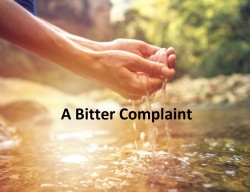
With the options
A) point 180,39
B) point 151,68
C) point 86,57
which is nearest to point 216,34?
point 180,39

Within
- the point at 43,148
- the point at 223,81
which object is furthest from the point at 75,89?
the point at 43,148

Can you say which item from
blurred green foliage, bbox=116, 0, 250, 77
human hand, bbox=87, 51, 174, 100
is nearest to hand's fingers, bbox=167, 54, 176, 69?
human hand, bbox=87, 51, 174, 100

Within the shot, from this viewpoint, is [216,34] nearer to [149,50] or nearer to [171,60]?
[149,50]

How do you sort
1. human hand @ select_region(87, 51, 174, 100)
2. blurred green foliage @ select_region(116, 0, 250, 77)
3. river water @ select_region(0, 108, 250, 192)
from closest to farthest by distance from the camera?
1. river water @ select_region(0, 108, 250, 192)
2. human hand @ select_region(87, 51, 174, 100)
3. blurred green foliage @ select_region(116, 0, 250, 77)

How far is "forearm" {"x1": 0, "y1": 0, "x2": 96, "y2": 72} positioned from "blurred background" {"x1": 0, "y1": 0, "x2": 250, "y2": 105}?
32.2 feet

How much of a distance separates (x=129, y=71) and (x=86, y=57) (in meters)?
0.30

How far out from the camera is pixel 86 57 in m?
1.97

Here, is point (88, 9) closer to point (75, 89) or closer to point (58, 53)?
point (75, 89)

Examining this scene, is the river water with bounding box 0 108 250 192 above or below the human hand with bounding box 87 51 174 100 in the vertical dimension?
below

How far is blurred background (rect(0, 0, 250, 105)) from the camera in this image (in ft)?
45.3

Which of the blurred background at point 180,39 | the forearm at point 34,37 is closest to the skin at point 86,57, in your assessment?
the forearm at point 34,37

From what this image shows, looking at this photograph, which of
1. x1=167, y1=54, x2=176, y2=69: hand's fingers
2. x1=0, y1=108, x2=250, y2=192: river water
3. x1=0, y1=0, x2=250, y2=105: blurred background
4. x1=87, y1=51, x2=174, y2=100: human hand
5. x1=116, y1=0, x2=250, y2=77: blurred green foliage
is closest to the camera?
x1=0, y1=108, x2=250, y2=192: river water

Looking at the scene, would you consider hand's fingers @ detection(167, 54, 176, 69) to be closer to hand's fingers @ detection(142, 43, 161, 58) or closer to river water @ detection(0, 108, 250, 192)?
hand's fingers @ detection(142, 43, 161, 58)

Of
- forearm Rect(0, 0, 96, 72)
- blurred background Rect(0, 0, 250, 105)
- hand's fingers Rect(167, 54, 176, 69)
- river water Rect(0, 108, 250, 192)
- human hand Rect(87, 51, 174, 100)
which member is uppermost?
blurred background Rect(0, 0, 250, 105)
